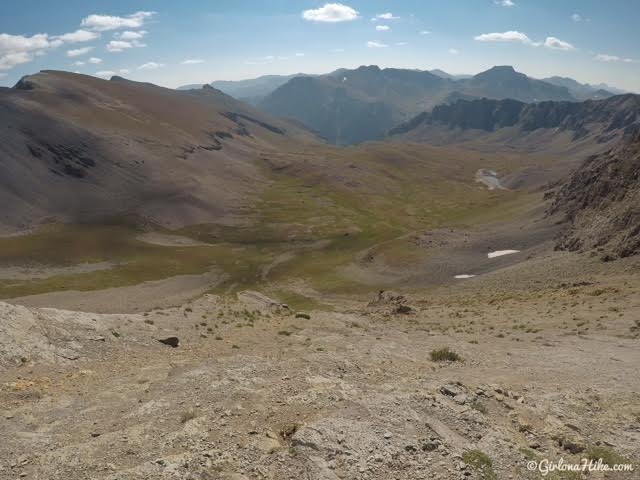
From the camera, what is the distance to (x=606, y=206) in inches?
3044

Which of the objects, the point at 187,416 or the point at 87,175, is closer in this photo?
the point at 187,416

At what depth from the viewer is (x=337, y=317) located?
41.8 m

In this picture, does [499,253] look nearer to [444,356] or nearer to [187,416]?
[444,356]

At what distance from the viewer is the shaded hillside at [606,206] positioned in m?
58.8

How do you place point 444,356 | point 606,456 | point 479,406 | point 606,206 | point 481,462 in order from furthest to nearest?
point 606,206, point 444,356, point 479,406, point 606,456, point 481,462

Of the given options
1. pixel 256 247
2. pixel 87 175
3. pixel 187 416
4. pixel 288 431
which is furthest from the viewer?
pixel 87 175

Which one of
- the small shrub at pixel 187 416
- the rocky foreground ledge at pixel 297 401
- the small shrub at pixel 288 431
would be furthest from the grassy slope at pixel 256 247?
the small shrub at pixel 288 431

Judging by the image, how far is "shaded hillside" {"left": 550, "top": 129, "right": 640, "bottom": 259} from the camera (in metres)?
58.8

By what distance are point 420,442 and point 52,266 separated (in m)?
91.2

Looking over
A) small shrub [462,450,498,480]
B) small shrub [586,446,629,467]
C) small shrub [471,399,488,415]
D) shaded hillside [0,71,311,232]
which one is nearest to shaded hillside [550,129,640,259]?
small shrub [471,399,488,415]

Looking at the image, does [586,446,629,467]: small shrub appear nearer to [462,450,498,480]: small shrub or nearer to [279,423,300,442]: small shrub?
[462,450,498,480]: small shrub

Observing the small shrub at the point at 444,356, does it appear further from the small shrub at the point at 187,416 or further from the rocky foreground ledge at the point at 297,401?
the small shrub at the point at 187,416

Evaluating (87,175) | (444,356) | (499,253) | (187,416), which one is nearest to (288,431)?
(187,416)

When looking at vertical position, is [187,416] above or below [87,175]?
below
